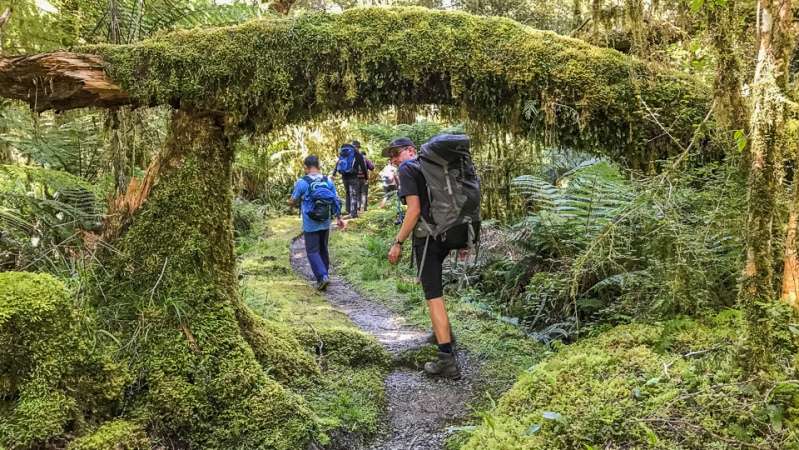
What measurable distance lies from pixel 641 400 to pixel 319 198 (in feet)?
20.0

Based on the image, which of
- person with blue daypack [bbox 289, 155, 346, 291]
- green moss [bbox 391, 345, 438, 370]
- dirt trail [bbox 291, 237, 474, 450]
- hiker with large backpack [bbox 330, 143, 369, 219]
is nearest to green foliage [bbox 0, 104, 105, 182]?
person with blue daypack [bbox 289, 155, 346, 291]

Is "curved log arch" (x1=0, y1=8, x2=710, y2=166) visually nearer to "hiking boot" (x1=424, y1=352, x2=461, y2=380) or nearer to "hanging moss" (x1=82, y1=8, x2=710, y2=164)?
"hanging moss" (x1=82, y1=8, x2=710, y2=164)

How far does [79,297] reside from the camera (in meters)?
3.33

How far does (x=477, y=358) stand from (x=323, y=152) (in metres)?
13.7

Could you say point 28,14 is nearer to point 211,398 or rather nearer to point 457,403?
point 211,398

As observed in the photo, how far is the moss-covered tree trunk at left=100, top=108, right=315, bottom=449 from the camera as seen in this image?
3.13m

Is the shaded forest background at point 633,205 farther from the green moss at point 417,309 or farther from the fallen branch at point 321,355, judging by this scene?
the fallen branch at point 321,355

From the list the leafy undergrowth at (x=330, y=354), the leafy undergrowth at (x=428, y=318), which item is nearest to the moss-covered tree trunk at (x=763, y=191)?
the leafy undergrowth at (x=428, y=318)

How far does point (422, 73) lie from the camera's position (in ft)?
11.9

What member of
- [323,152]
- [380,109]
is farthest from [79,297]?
[323,152]

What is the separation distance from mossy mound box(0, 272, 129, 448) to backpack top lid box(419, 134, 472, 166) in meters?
3.11

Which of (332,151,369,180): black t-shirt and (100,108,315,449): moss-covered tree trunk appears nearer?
(100,108,315,449): moss-covered tree trunk

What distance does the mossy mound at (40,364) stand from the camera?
2.44 m

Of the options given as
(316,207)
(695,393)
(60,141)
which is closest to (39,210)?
(60,141)
